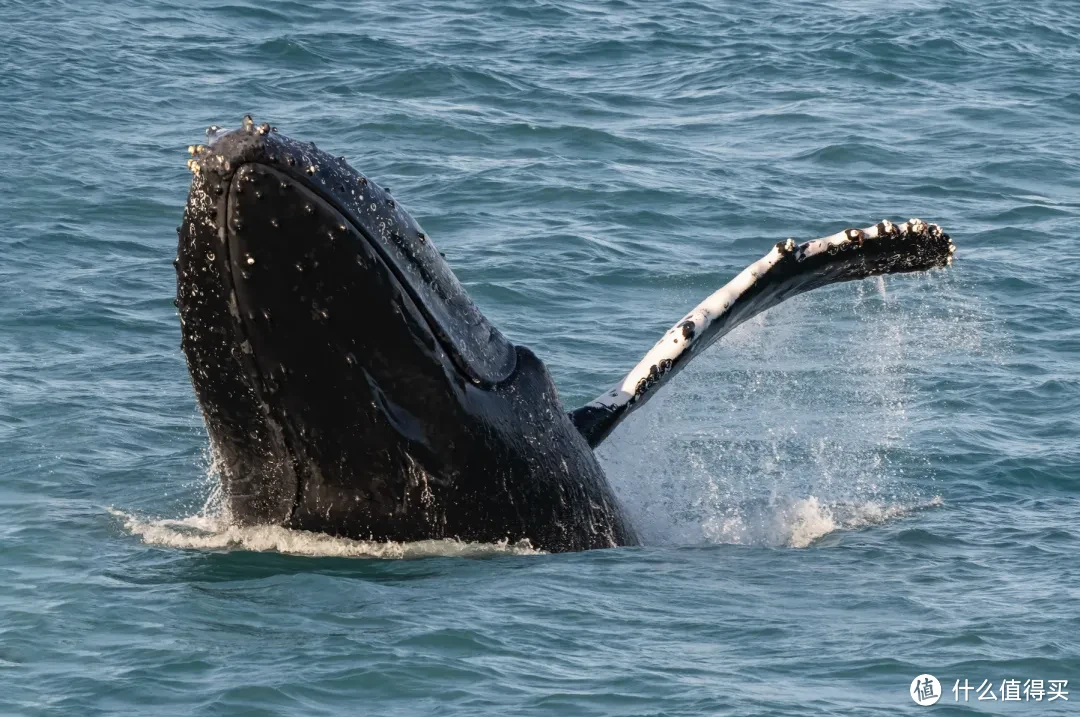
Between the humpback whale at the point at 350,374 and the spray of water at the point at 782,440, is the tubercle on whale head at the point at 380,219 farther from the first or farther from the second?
the spray of water at the point at 782,440

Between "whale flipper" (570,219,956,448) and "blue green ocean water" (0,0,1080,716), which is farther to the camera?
"whale flipper" (570,219,956,448)

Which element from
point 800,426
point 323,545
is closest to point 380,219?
point 323,545

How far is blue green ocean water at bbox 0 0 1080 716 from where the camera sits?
9633mm

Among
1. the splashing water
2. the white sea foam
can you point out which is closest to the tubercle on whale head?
the white sea foam

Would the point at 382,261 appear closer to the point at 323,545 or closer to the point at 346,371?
the point at 346,371

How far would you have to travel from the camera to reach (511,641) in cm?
984

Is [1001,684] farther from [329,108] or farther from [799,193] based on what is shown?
[329,108]

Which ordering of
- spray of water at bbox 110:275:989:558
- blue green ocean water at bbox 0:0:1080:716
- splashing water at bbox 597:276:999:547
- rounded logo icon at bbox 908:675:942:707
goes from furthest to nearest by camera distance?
splashing water at bbox 597:276:999:547, spray of water at bbox 110:275:989:558, blue green ocean water at bbox 0:0:1080:716, rounded logo icon at bbox 908:675:942:707

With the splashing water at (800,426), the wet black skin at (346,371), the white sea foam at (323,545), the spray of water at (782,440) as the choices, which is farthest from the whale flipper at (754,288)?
the white sea foam at (323,545)

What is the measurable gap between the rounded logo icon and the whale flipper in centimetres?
376

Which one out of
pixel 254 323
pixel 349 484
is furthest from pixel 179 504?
pixel 254 323

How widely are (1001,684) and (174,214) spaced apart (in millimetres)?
16977

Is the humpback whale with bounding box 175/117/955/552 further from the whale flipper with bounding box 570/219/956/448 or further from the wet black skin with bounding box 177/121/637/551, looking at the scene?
the whale flipper with bounding box 570/219/956/448

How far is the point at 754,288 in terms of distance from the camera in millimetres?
12844
